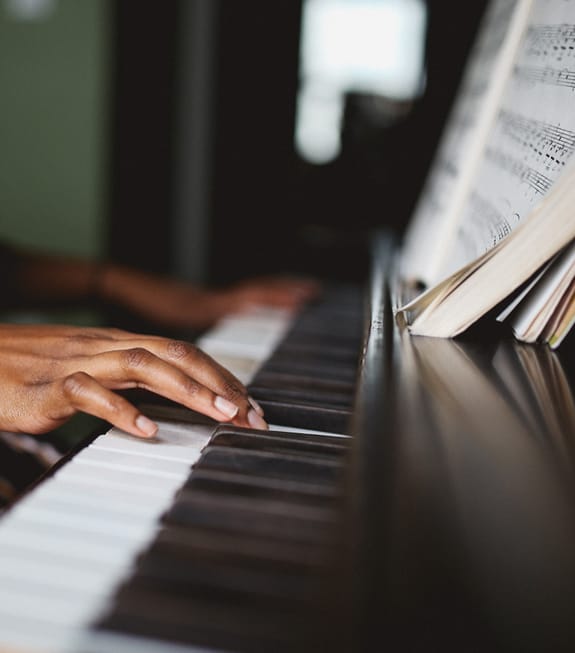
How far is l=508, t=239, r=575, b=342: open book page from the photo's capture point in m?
0.98

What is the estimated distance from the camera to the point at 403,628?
484 mm

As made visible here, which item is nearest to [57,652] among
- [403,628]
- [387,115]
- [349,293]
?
[403,628]

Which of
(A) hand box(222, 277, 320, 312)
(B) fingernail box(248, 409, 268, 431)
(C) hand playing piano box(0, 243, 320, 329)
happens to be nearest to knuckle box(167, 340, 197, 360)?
(B) fingernail box(248, 409, 268, 431)

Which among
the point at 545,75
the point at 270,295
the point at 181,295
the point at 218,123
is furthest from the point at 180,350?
the point at 218,123

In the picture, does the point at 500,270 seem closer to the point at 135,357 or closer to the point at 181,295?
the point at 135,357

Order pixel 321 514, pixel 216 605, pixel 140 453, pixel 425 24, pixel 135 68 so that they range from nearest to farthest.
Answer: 1. pixel 216 605
2. pixel 321 514
3. pixel 140 453
4. pixel 425 24
5. pixel 135 68

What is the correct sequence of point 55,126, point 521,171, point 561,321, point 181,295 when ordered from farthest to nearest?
point 55,126
point 181,295
point 521,171
point 561,321

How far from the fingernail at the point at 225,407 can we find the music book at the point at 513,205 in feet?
0.91

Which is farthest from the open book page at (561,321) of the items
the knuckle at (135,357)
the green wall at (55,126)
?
the green wall at (55,126)

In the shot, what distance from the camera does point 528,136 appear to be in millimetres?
1206

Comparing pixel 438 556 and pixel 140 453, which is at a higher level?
pixel 140 453

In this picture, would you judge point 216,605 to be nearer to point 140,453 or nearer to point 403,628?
point 403,628

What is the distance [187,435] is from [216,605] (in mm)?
415

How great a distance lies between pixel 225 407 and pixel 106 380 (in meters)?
0.16
